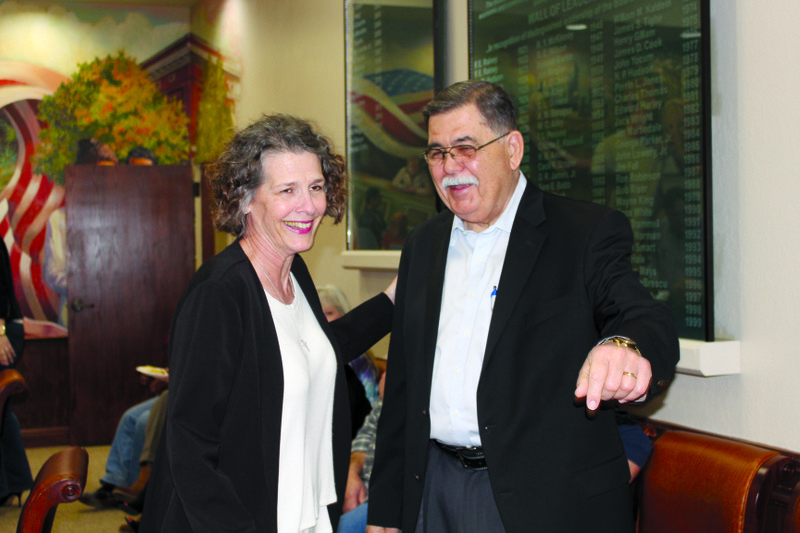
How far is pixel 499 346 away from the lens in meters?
1.59

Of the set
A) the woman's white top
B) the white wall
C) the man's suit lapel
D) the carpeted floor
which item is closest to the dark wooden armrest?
the woman's white top

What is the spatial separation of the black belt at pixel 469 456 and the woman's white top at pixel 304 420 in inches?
11.7

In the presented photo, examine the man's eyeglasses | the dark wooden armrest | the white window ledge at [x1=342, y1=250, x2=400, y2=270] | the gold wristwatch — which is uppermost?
the man's eyeglasses

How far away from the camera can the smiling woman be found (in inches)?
57.9

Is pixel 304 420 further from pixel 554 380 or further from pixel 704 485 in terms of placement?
pixel 704 485

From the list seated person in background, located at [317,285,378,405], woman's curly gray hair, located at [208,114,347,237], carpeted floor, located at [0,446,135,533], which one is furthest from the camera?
carpeted floor, located at [0,446,135,533]

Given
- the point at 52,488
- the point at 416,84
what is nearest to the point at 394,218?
the point at 416,84

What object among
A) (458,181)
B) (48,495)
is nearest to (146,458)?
(48,495)

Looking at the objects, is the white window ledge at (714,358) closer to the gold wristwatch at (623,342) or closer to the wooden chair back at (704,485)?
the wooden chair back at (704,485)

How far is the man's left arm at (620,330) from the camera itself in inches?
42.8

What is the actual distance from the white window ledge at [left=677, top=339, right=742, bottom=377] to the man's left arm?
51cm

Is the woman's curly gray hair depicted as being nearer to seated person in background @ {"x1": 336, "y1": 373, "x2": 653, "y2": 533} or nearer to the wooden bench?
seated person in background @ {"x1": 336, "y1": 373, "x2": 653, "y2": 533}

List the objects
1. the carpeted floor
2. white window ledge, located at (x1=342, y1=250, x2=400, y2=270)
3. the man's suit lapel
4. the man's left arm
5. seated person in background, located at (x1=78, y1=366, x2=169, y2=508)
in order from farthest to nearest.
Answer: seated person in background, located at (x1=78, y1=366, x2=169, y2=508) → the carpeted floor → white window ledge, located at (x1=342, y1=250, x2=400, y2=270) → the man's suit lapel → the man's left arm

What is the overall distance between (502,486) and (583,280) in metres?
0.45
